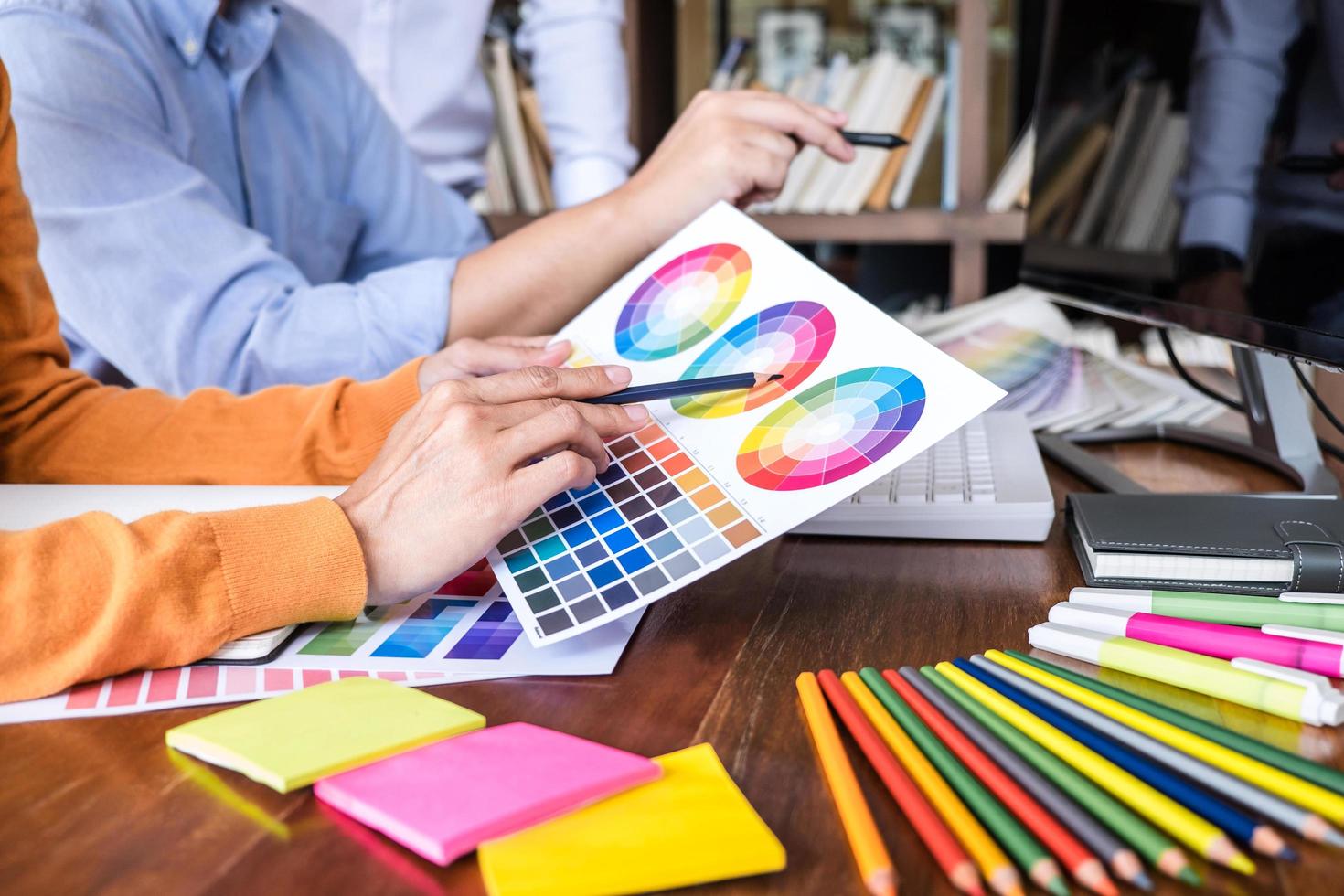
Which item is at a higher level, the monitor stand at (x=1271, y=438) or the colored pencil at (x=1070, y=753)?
the colored pencil at (x=1070, y=753)

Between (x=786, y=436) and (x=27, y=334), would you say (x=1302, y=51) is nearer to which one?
(x=786, y=436)

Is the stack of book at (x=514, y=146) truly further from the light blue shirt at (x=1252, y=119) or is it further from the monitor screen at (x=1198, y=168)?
the light blue shirt at (x=1252, y=119)

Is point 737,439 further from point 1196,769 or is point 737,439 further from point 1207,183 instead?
point 1207,183

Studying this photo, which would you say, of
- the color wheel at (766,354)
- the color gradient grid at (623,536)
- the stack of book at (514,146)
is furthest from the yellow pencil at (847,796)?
the stack of book at (514,146)

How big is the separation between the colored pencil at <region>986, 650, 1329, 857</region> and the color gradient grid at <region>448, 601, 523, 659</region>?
0.25m

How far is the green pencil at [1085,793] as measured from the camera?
352 millimetres

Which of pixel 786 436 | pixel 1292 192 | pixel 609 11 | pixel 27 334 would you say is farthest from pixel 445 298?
pixel 609 11

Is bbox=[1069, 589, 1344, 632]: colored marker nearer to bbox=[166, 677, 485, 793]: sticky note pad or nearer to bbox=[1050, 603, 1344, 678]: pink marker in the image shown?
bbox=[1050, 603, 1344, 678]: pink marker

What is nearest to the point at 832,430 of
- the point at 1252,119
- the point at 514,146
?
the point at 1252,119

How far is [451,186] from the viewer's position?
5.84ft

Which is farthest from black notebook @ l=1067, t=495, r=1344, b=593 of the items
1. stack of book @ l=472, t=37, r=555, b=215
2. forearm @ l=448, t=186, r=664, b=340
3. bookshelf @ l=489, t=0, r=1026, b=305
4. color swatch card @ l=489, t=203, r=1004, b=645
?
stack of book @ l=472, t=37, r=555, b=215

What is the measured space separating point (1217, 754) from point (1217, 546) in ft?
0.81

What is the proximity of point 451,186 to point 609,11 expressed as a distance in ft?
1.21

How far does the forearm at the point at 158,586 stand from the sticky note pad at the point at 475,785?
15 cm
